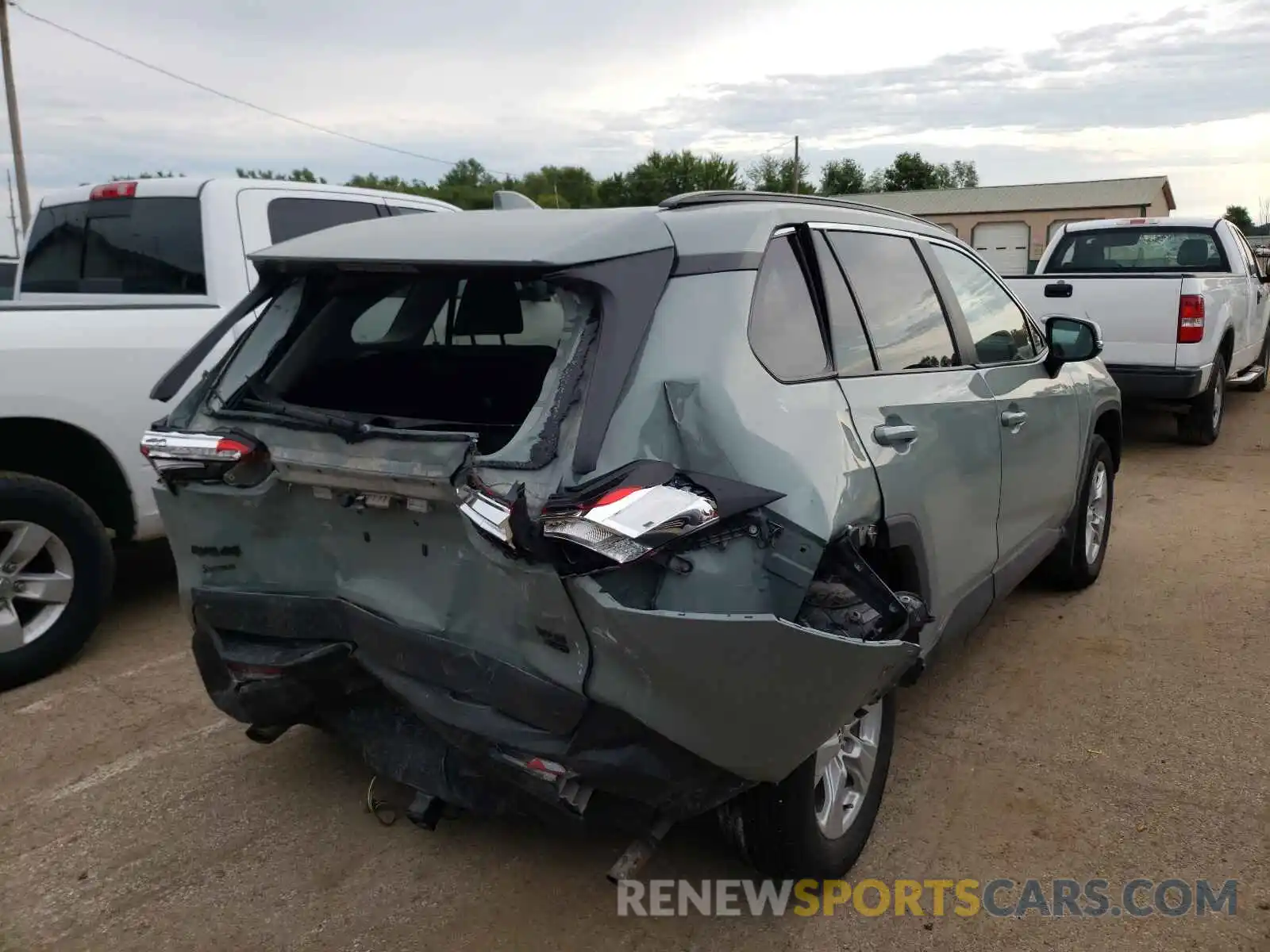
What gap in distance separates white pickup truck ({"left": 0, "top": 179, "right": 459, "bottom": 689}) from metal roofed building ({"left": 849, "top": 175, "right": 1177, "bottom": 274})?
46.5 m

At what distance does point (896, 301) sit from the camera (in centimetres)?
341

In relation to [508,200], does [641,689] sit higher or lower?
lower

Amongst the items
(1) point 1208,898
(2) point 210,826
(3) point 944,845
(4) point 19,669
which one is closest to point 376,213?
(4) point 19,669

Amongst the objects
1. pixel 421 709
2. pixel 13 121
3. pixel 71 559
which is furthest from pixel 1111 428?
pixel 13 121

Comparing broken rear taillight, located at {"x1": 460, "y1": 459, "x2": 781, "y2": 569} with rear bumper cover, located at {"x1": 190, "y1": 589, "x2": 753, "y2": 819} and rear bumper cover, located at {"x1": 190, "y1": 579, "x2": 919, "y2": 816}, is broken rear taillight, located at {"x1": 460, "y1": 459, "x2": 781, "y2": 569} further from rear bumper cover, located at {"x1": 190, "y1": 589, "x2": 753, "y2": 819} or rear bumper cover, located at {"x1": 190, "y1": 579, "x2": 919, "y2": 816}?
rear bumper cover, located at {"x1": 190, "y1": 589, "x2": 753, "y2": 819}

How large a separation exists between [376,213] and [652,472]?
14.9 ft

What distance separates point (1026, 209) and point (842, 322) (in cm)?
5334

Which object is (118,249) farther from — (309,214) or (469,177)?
(469,177)

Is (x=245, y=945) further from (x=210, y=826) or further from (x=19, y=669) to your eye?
(x=19, y=669)

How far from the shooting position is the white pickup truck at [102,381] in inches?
165

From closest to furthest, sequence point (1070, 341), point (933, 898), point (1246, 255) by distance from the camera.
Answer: point (933, 898)
point (1070, 341)
point (1246, 255)

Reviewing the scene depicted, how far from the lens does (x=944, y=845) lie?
10.2 ft

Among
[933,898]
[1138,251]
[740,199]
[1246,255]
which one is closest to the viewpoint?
[933,898]

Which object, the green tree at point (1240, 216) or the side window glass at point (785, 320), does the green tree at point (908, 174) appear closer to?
the green tree at point (1240, 216)
